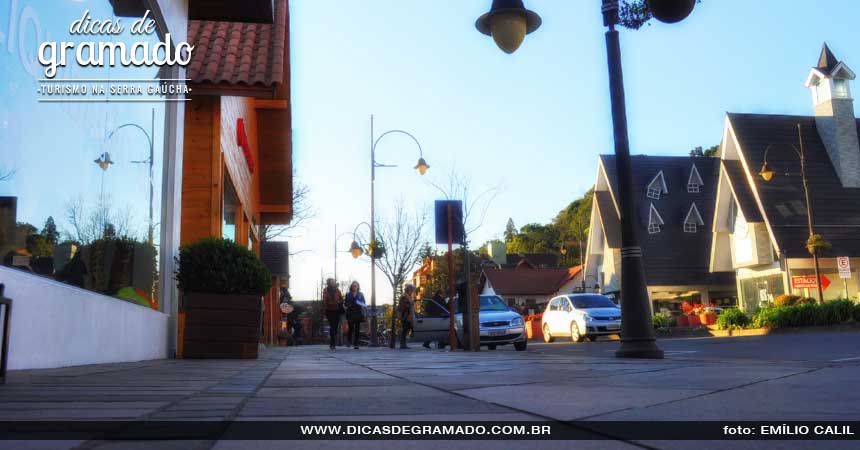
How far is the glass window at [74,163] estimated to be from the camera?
14.6 feet

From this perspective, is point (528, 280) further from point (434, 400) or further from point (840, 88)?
point (434, 400)

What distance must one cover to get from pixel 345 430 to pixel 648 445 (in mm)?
784

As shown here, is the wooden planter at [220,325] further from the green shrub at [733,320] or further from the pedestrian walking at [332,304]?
the green shrub at [733,320]

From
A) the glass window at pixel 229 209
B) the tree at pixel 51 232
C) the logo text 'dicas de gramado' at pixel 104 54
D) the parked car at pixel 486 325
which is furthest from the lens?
the parked car at pixel 486 325

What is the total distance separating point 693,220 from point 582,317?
2457cm

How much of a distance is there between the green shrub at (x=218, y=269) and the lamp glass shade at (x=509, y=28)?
12.7 feet

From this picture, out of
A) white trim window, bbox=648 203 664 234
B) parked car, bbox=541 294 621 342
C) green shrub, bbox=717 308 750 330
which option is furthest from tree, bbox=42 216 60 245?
white trim window, bbox=648 203 664 234

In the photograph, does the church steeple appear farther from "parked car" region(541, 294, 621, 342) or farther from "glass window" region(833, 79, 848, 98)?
"parked car" region(541, 294, 621, 342)

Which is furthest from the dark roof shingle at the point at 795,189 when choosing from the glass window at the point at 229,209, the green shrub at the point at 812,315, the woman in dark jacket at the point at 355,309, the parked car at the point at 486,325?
the glass window at the point at 229,209

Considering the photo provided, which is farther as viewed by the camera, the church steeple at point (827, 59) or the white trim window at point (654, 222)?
the white trim window at point (654, 222)

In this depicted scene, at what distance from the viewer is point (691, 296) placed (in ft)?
144

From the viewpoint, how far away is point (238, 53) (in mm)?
11609

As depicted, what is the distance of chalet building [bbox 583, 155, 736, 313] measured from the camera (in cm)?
4328

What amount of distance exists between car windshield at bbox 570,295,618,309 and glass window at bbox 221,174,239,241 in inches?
484
